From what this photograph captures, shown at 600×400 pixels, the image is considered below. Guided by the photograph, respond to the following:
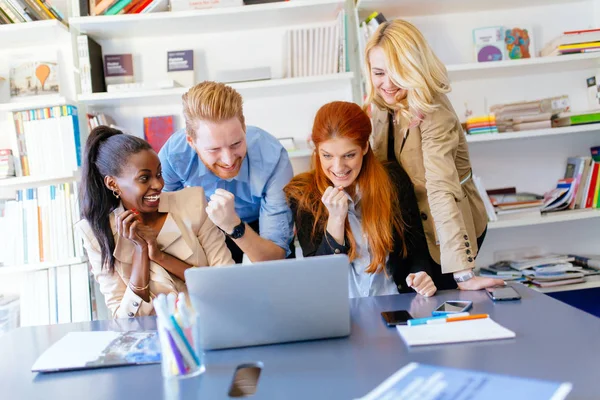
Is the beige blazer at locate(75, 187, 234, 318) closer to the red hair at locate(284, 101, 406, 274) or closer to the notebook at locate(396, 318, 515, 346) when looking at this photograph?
the red hair at locate(284, 101, 406, 274)

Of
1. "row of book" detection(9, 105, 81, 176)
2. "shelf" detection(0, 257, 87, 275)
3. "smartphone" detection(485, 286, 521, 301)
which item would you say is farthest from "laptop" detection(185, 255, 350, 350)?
"row of book" detection(9, 105, 81, 176)

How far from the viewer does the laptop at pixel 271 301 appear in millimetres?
944

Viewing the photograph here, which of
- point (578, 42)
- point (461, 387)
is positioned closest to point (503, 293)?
point (461, 387)

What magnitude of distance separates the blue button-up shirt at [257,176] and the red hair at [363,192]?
115 millimetres

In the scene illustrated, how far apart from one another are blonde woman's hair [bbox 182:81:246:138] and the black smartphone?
75cm

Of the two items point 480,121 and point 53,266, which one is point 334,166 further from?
point 53,266

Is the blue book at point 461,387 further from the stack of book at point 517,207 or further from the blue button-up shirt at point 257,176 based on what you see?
the stack of book at point 517,207

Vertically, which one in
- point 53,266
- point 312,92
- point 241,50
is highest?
point 241,50

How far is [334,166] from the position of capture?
155 centimetres

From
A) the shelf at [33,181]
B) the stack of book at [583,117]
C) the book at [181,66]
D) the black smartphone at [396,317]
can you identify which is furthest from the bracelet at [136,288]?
the stack of book at [583,117]

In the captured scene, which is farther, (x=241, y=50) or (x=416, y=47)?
(x=241, y=50)

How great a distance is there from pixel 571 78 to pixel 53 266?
270 cm

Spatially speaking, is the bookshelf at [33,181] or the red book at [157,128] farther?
the red book at [157,128]

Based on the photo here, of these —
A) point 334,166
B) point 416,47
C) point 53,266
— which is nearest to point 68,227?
point 53,266
